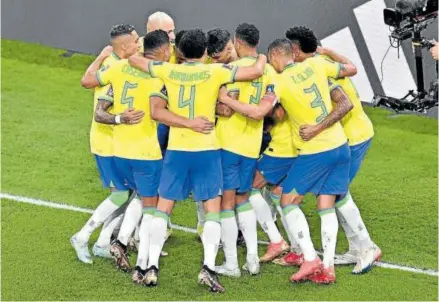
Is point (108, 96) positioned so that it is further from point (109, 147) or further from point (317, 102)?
point (317, 102)

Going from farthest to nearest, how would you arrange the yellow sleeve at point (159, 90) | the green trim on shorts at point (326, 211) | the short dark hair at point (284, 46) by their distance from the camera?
the green trim on shorts at point (326, 211) → the short dark hair at point (284, 46) → the yellow sleeve at point (159, 90)

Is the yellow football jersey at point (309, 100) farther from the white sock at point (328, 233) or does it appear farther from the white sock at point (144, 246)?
the white sock at point (144, 246)

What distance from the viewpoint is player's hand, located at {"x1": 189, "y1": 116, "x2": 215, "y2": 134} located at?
8.11m

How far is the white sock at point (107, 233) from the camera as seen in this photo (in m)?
9.00

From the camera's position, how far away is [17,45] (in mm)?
15703

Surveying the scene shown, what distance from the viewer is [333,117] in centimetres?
834

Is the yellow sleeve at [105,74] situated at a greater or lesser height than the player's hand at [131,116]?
greater

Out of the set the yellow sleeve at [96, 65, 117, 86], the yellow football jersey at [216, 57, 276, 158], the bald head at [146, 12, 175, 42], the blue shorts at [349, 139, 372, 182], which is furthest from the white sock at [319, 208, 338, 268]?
the bald head at [146, 12, 175, 42]

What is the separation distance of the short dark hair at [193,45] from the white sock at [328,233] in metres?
1.61

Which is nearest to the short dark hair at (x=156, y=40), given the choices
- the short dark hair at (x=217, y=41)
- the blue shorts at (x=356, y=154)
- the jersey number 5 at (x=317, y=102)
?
the short dark hair at (x=217, y=41)

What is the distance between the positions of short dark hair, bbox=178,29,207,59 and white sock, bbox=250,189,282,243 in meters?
1.44

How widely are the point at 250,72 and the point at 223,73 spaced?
23 cm

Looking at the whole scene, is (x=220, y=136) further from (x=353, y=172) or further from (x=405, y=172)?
(x=405, y=172)

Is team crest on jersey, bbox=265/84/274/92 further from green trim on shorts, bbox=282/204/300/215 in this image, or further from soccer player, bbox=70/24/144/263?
soccer player, bbox=70/24/144/263
